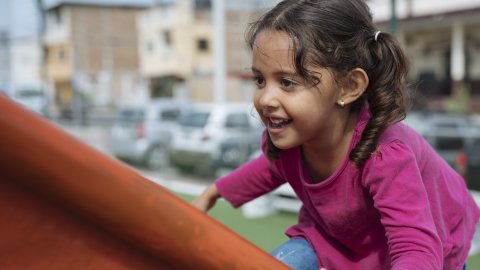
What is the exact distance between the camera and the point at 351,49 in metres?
1.48

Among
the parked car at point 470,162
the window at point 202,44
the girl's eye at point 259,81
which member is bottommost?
the window at point 202,44

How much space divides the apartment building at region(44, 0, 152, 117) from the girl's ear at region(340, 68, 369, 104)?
34.5m

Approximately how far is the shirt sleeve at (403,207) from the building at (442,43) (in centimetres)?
1711

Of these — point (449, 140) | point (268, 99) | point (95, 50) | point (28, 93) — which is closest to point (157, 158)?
point (449, 140)

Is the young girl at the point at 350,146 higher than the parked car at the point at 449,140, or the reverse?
the young girl at the point at 350,146

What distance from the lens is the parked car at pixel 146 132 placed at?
31.4 feet

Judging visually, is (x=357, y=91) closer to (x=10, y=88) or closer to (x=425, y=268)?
(x=425, y=268)

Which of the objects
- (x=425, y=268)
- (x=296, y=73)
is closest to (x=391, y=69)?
(x=296, y=73)

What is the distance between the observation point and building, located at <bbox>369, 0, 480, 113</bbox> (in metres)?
18.9

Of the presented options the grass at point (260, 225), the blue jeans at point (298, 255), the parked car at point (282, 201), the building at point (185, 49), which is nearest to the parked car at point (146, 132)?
the grass at point (260, 225)

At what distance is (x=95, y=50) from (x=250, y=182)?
39.1 m

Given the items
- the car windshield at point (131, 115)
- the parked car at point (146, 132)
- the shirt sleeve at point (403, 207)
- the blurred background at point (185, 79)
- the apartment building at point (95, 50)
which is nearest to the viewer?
the shirt sleeve at point (403, 207)

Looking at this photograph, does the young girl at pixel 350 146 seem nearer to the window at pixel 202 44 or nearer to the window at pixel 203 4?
the window at pixel 203 4

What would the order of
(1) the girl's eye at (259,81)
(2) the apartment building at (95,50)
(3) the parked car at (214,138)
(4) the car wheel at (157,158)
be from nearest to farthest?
(1) the girl's eye at (259,81) < (3) the parked car at (214,138) < (4) the car wheel at (157,158) < (2) the apartment building at (95,50)
